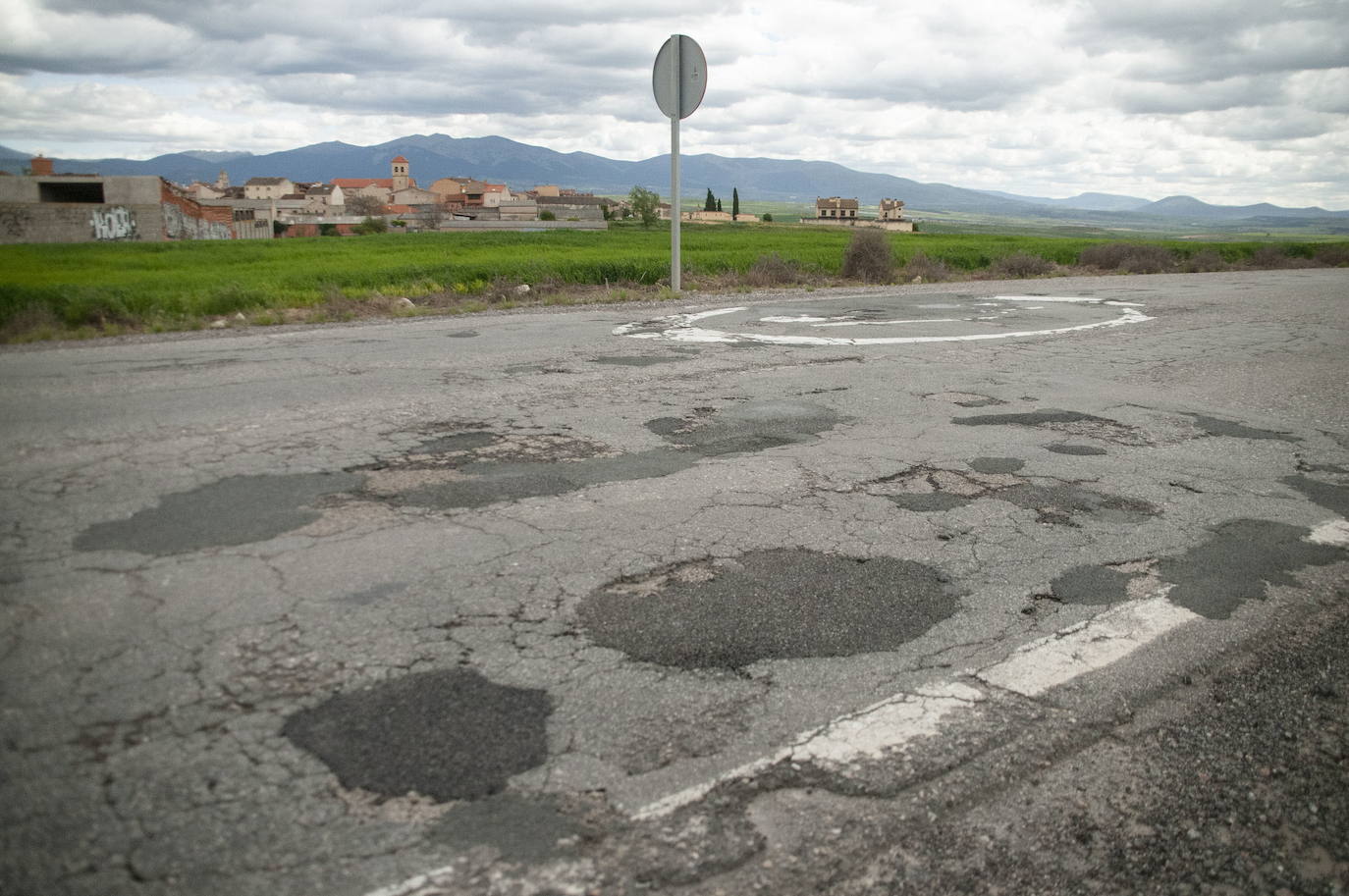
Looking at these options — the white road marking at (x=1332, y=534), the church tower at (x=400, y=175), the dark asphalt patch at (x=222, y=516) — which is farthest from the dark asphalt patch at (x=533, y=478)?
the church tower at (x=400, y=175)

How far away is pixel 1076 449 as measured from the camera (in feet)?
19.7

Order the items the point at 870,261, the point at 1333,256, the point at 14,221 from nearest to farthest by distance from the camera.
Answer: the point at 14,221 < the point at 870,261 < the point at 1333,256

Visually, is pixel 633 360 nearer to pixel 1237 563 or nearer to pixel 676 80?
pixel 1237 563

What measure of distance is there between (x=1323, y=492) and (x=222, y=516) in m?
6.09

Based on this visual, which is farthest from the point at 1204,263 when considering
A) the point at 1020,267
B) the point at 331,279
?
the point at 331,279

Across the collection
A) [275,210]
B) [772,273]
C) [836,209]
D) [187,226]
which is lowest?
[772,273]

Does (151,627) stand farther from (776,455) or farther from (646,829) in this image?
(776,455)

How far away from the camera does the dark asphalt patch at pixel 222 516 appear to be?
3854mm

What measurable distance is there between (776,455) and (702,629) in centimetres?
246

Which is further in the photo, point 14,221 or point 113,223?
point 113,223

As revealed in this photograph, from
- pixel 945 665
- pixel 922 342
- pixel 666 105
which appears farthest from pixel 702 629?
pixel 666 105

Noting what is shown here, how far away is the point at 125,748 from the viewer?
245cm

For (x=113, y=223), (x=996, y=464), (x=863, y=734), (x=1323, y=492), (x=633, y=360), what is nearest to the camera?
(x=863, y=734)

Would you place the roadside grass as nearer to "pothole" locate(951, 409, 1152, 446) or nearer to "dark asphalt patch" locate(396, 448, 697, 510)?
"dark asphalt patch" locate(396, 448, 697, 510)
